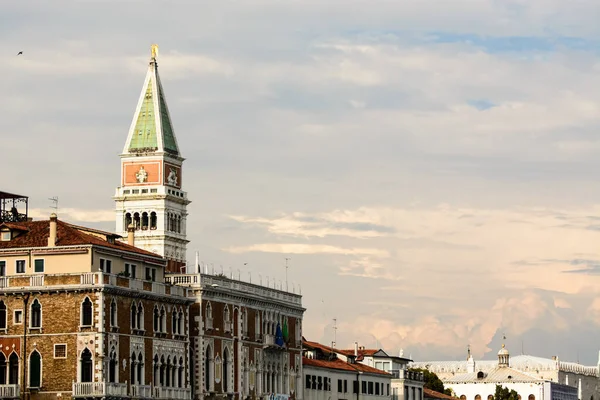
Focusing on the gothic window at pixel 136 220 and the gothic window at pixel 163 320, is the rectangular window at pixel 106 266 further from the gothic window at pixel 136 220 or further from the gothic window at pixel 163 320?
the gothic window at pixel 136 220

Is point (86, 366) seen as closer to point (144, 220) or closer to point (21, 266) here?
point (21, 266)

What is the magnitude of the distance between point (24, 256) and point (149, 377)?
1238 centimetres

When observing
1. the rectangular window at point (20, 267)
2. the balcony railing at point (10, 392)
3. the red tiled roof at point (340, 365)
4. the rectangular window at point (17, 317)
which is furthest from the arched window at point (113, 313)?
the red tiled roof at point (340, 365)

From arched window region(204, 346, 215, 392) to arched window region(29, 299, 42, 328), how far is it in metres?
17.4

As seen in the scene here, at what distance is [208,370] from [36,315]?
18.2m

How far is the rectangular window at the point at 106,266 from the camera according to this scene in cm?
11062

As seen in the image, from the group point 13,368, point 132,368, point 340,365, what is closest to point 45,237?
point 13,368

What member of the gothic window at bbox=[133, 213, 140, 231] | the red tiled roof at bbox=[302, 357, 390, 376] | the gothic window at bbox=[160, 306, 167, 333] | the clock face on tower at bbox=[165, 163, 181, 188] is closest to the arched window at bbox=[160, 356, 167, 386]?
the gothic window at bbox=[160, 306, 167, 333]

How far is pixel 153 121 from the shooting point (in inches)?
6393

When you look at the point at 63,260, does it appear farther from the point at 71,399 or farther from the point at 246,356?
the point at 246,356

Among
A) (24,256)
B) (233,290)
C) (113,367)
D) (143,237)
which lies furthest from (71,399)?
(143,237)

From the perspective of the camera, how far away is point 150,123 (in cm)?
16250

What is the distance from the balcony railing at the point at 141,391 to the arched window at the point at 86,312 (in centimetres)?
604

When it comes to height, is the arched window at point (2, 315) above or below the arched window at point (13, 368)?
above
